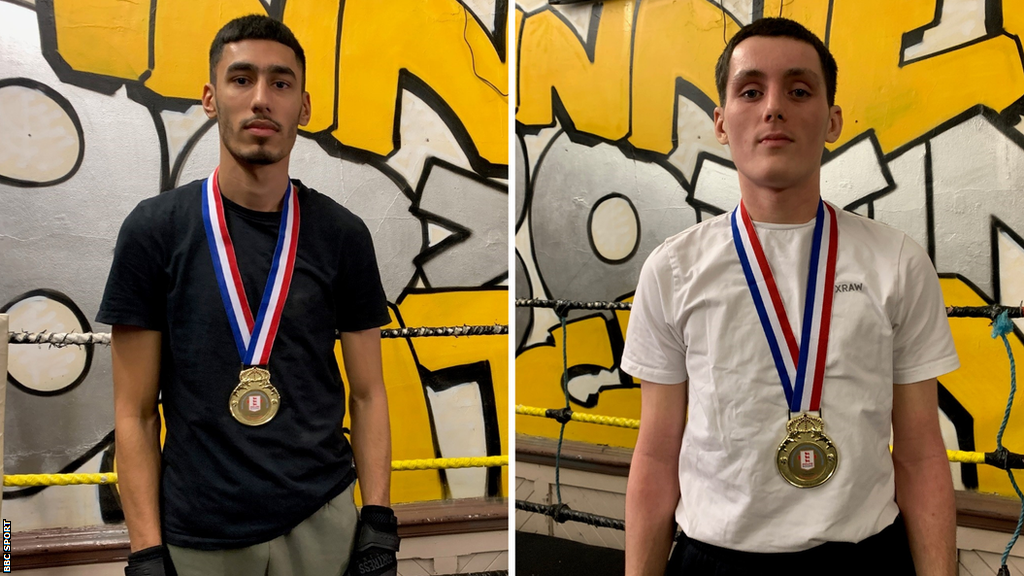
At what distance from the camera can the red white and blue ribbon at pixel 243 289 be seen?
1131mm

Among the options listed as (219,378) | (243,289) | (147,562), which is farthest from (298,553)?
(243,289)

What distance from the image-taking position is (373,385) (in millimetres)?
1325

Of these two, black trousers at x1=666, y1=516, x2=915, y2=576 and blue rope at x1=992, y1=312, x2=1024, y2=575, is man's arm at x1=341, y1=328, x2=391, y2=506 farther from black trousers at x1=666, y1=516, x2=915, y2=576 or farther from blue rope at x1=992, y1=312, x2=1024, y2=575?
blue rope at x1=992, y1=312, x2=1024, y2=575

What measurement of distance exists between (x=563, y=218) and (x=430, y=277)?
0.43m

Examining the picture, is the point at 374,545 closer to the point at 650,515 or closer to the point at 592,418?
the point at 650,515

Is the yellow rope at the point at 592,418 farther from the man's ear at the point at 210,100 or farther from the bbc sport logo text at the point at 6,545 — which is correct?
the bbc sport logo text at the point at 6,545

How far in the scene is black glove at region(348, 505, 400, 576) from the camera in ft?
4.01

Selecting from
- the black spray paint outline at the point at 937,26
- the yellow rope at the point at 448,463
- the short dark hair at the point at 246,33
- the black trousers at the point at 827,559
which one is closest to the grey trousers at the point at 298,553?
the yellow rope at the point at 448,463

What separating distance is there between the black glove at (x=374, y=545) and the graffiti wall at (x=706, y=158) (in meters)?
0.58

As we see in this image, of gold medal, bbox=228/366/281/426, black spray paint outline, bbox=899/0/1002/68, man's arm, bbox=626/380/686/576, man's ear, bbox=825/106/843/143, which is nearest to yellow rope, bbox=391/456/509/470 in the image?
gold medal, bbox=228/366/281/426

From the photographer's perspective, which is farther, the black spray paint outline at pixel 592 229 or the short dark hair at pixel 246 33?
the black spray paint outline at pixel 592 229

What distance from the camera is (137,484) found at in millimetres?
1090

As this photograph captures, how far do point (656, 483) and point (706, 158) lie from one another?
101cm

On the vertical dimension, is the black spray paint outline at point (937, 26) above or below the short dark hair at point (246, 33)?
above
